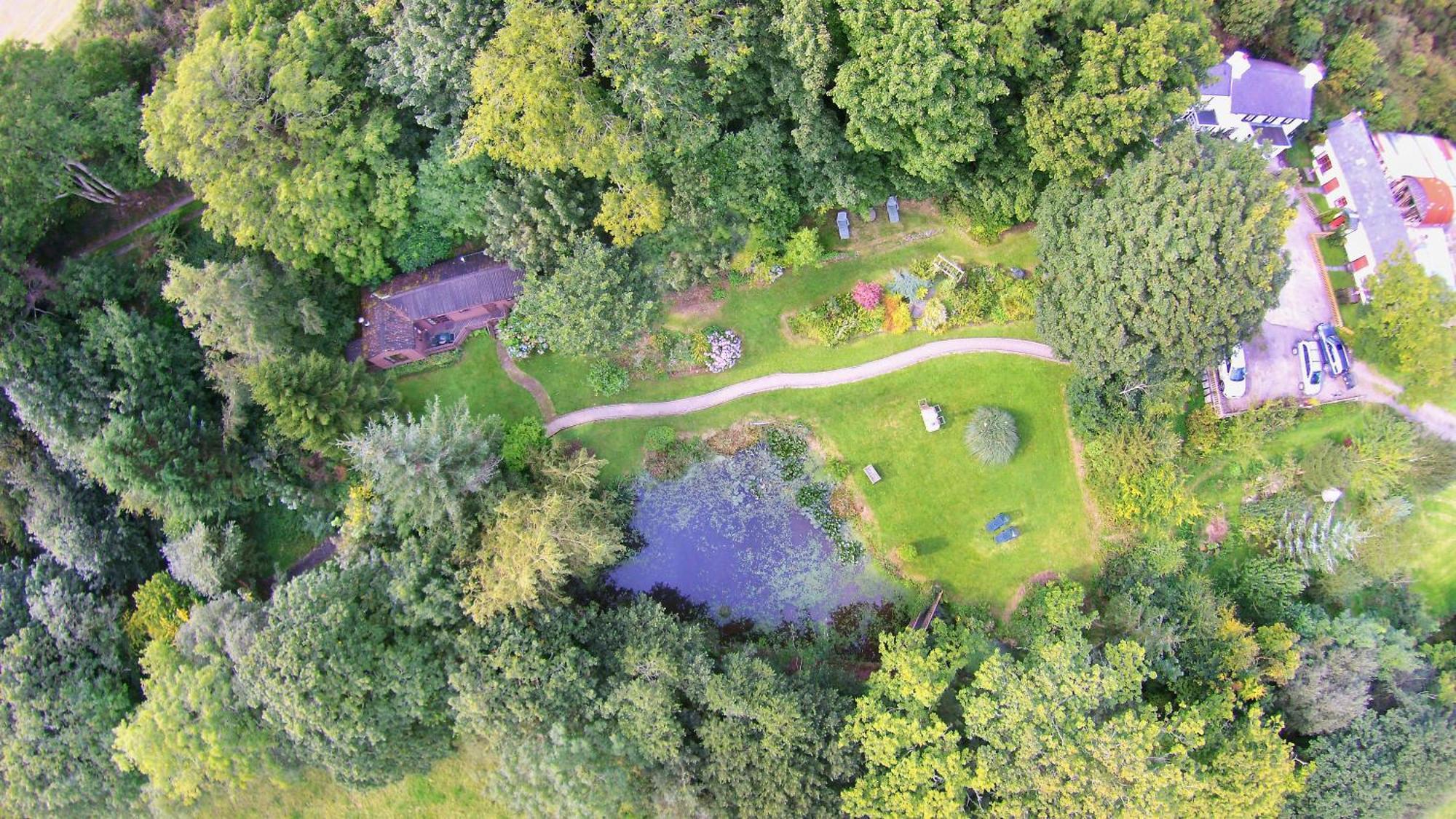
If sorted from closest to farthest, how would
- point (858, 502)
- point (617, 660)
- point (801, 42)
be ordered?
1. point (801, 42)
2. point (617, 660)
3. point (858, 502)

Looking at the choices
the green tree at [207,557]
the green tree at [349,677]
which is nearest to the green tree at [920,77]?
the green tree at [349,677]

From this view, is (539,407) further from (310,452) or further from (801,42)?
(801,42)

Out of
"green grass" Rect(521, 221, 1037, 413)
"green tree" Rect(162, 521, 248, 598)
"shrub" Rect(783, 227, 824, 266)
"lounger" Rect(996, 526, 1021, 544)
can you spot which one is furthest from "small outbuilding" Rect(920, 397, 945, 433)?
"green tree" Rect(162, 521, 248, 598)

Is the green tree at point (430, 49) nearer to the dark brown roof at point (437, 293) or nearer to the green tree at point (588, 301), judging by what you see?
the dark brown roof at point (437, 293)

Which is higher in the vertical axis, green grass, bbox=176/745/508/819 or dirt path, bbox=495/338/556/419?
dirt path, bbox=495/338/556/419

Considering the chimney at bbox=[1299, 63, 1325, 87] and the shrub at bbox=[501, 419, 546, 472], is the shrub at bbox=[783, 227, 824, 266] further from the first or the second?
the chimney at bbox=[1299, 63, 1325, 87]

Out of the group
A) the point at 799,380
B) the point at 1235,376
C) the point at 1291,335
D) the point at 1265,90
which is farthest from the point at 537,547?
the point at 1265,90

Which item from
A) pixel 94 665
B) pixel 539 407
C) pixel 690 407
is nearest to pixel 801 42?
pixel 690 407

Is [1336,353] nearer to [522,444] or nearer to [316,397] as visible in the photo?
[522,444]
